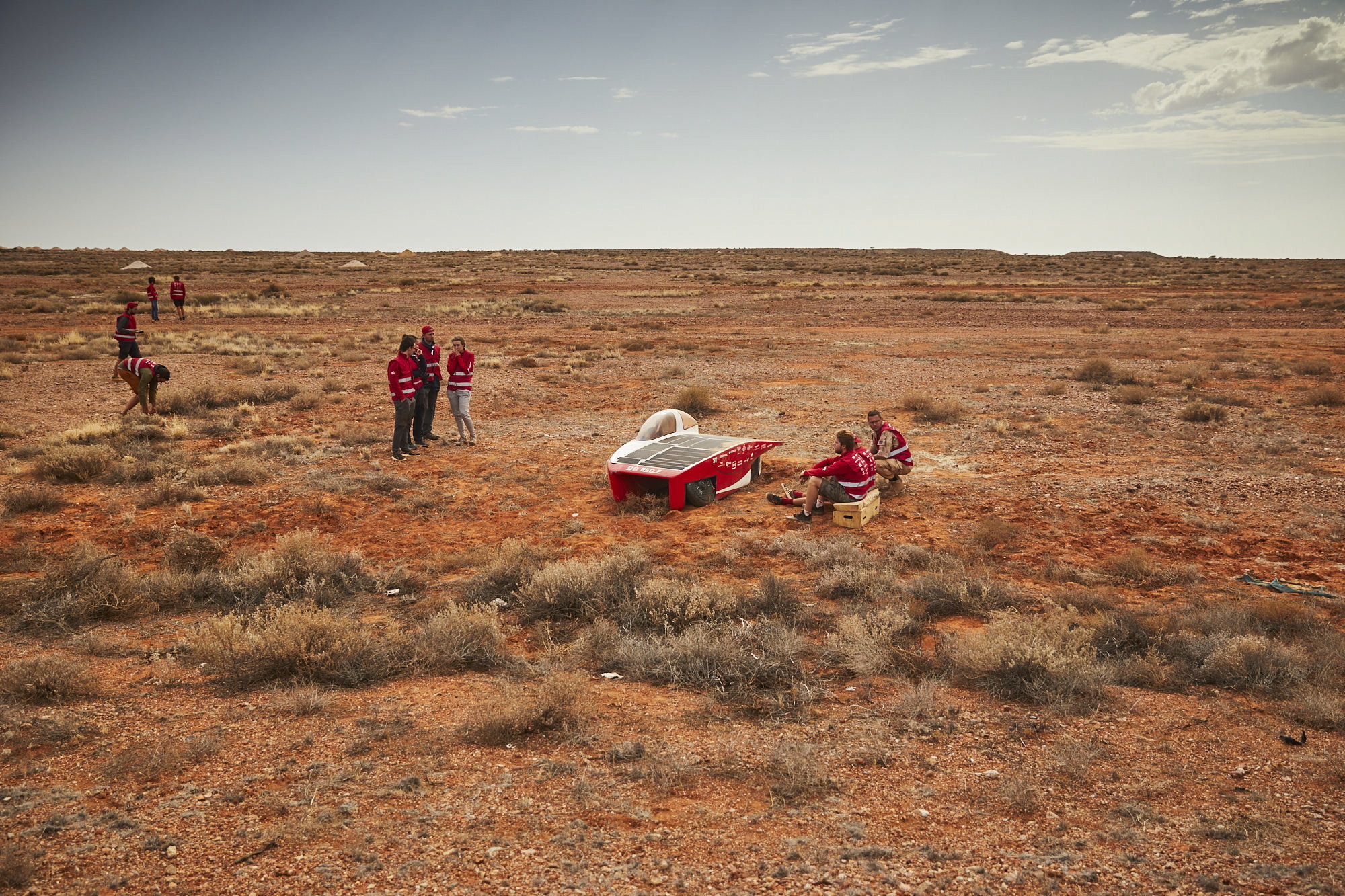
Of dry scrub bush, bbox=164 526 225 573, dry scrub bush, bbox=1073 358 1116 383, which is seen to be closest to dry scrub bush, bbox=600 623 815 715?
dry scrub bush, bbox=164 526 225 573

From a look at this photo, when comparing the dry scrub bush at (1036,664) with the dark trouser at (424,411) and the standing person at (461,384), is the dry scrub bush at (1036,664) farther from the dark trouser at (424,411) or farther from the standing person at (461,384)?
the dark trouser at (424,411)

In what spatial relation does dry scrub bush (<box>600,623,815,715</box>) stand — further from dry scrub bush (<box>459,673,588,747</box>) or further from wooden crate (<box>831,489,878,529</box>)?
wooden crate (<box>831,489,878,529</box>)

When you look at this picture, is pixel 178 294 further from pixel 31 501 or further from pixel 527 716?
pixel 527 716

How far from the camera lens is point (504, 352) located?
2650 cm

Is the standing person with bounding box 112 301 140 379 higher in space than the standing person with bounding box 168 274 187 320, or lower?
lower

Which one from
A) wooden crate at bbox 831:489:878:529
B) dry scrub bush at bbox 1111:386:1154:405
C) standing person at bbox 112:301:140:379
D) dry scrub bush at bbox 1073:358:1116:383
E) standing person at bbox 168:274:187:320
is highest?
standing person at bbox 168:274:187:320

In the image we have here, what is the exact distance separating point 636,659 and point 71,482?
33.3 ft

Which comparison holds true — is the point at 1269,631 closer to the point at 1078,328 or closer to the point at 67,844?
the point at 67,844

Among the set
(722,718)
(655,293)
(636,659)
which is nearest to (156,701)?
(636,659)

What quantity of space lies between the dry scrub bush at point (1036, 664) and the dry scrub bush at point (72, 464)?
12.4 metres

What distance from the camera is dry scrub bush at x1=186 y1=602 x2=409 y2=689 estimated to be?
6566 millimetres

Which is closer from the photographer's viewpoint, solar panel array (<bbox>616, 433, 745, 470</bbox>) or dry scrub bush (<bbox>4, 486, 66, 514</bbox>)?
dry scrub bush (<bbox>4, 486, 66, 514</bbox>)

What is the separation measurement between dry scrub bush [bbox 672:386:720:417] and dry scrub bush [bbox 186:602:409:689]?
11.0m

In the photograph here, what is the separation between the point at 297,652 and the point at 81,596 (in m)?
2.86
